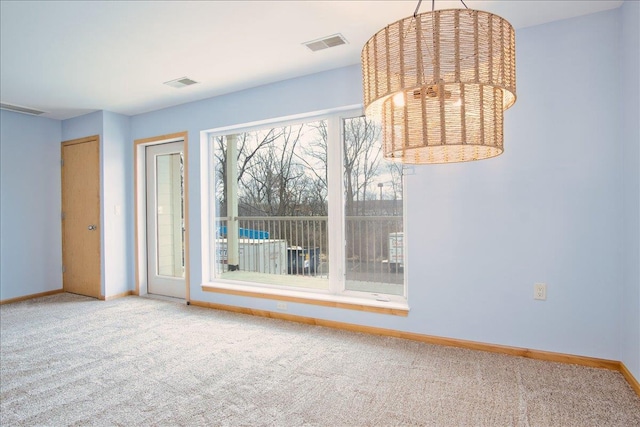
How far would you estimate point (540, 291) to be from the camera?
2.57 metres

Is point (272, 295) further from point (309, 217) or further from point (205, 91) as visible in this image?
point (205, 91)

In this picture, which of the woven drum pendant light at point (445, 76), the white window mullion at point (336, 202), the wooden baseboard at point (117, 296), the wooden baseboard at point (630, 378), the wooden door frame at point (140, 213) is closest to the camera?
the woven drum pendant light at point (445, 76)

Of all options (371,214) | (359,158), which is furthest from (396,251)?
(359,158)

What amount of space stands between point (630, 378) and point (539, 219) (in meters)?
1.06

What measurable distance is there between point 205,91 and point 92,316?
2639 millimetres

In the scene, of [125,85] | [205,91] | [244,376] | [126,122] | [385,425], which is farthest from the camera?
[126,122]

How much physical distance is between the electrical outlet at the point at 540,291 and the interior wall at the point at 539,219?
0.12 ft

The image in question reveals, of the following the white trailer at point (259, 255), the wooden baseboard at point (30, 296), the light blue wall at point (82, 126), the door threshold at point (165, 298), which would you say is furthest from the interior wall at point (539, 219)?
the wooden baseboard at point (30, 296)

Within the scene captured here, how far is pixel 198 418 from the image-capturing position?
75.4 inches

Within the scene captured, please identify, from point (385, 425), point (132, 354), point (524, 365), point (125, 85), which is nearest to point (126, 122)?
point (125, 85)

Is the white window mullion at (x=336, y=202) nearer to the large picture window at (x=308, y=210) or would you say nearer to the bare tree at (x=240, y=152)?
the large picture window at (x=308, y=210)

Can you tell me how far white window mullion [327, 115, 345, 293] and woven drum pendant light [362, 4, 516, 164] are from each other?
2.09 meters

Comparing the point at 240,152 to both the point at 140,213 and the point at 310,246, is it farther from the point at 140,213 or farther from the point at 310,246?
the point at 140,213

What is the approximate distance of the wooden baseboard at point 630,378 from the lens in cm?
207
